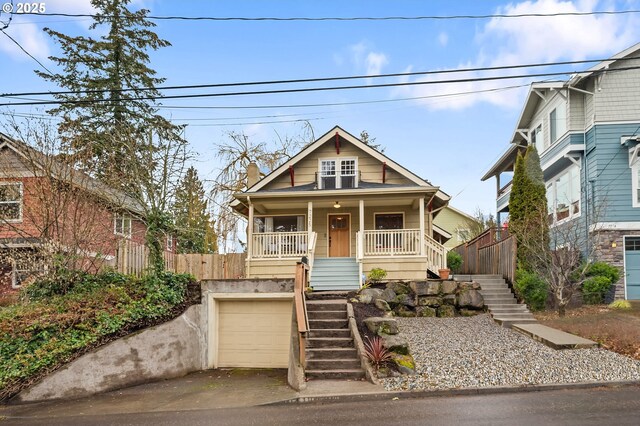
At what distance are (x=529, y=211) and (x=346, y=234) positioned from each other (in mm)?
6634

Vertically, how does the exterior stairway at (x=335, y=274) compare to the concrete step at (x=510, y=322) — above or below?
above

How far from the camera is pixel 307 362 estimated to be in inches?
364

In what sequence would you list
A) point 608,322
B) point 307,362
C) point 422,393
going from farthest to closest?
point 608,322, point 307,362, point 422,393

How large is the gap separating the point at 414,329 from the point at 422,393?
428 cm

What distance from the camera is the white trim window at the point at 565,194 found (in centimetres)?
1761

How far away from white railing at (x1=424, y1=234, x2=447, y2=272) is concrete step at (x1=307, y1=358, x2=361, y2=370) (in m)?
7.49

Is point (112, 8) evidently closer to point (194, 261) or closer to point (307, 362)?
point (194, 261)

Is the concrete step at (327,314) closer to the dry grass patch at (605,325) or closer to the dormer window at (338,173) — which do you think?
the dry grass patch at (605,325)

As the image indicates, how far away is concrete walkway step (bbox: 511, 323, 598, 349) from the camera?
9.49m

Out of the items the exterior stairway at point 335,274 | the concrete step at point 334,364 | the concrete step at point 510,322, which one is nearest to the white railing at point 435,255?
the exterior stairway at point 335,274

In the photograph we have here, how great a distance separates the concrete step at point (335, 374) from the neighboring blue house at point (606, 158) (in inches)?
363

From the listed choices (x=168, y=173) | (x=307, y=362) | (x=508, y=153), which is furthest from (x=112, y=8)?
(x=307, y=362)

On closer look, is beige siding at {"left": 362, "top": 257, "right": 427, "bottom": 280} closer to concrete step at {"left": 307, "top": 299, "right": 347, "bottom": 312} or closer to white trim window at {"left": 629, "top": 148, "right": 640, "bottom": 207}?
concrete step at {"left": 307, "top": 299, "right": 347, "bottom": 312}

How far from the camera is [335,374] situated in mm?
8852
